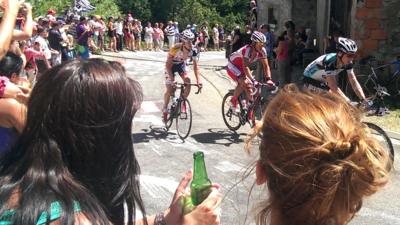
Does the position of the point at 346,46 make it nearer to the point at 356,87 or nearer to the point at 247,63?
the point at 356,87

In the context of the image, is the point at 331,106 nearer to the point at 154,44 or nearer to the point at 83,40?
the point at 83,40

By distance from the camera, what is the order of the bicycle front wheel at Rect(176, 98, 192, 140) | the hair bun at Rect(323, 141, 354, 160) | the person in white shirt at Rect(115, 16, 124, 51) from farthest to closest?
the person in white shirt at Rect(115, 16, 124, 51) < the bicycle front wheel at Rect(176, 98, 192, 140) < the hair bun at Rect(323, 141, 354, 160)

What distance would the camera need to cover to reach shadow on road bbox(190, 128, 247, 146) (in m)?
A: 9.03

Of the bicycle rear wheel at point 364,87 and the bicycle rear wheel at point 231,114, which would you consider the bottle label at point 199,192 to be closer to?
the bicycle rear wheel at point 231,114

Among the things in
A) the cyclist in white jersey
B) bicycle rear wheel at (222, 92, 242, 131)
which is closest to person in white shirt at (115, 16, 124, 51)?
bicycle rear wheel at (222, 92, 242, 131)

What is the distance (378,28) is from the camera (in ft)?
45.5

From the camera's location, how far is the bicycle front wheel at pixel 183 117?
9.30m

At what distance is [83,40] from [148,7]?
31.4 metres

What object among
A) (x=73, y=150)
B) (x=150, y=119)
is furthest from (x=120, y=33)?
(x=73, y=150)

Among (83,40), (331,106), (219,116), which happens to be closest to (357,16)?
(219,116)

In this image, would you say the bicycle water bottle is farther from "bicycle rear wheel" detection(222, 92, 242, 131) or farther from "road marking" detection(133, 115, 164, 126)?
"bicycle rear wheel" detection(222, 92, 242, 131)

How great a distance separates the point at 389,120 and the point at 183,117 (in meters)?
4.27

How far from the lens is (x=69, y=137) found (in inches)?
71.5

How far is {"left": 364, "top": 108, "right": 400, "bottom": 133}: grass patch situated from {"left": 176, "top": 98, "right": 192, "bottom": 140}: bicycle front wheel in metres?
3.58
